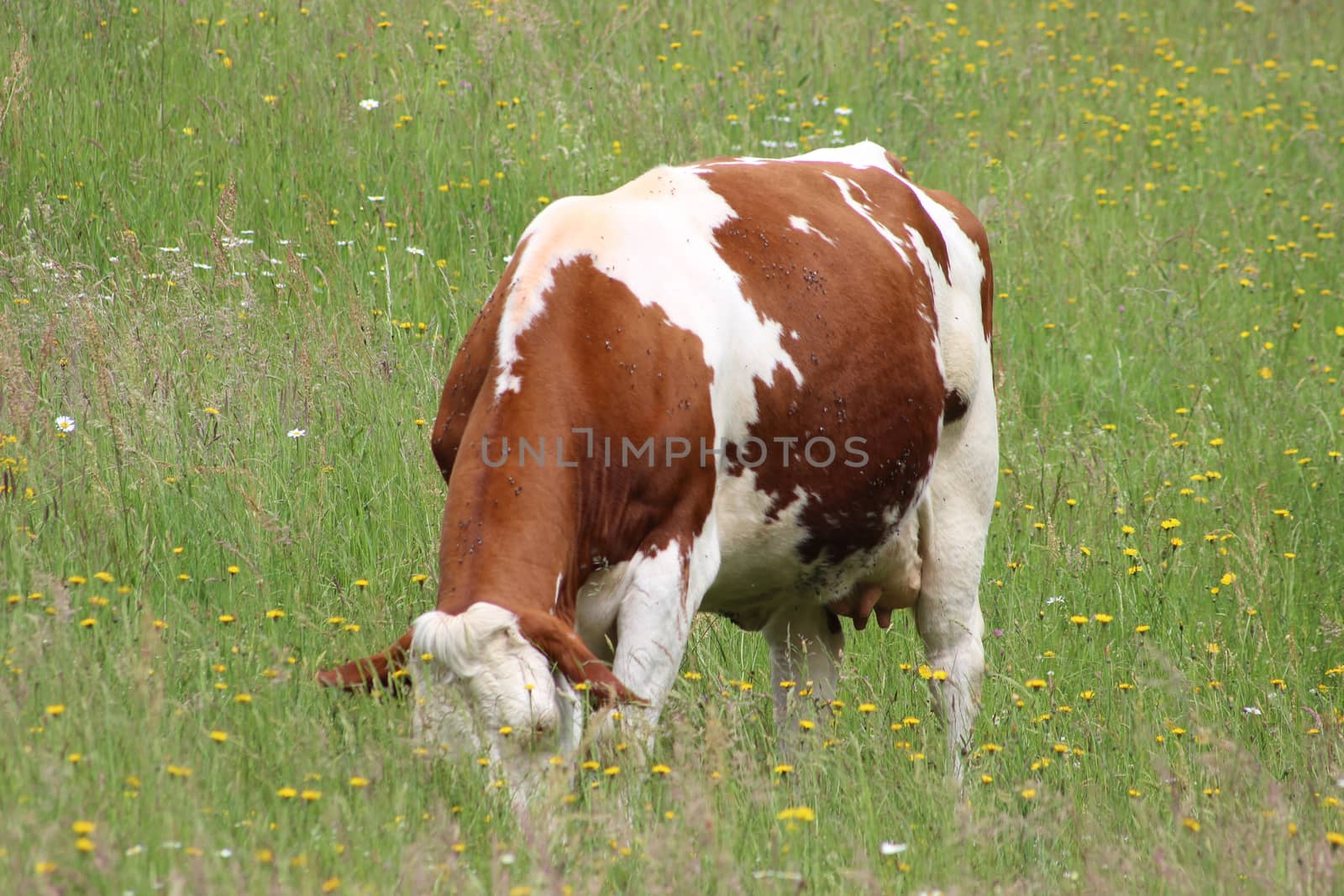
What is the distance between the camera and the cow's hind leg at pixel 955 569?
497cm

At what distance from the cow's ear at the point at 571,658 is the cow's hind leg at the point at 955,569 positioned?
2084 mm

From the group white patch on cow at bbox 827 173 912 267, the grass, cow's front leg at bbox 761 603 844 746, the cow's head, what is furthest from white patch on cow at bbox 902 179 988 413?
the cow's head

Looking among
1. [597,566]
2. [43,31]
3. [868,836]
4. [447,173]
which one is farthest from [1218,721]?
[43,31]

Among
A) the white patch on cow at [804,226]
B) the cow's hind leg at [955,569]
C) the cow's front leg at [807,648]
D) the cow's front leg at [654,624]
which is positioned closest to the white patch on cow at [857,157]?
the white patch on cow at [804,226]

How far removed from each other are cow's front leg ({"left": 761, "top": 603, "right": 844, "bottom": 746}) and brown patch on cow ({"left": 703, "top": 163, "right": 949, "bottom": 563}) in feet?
1.71

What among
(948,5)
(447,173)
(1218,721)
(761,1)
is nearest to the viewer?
(1218,721)

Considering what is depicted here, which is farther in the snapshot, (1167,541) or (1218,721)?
(1167,541)

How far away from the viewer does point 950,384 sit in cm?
493

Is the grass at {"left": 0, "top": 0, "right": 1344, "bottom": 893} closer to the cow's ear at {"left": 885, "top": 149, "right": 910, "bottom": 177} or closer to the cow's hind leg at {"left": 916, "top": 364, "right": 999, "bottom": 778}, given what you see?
the cow's hind leg at {"left": 916, "top": 364, "right": 999, "bottom": 778}

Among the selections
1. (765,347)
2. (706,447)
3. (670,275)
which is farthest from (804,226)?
(706,447)

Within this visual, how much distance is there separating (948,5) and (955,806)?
8599 mm

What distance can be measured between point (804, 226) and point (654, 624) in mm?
1439

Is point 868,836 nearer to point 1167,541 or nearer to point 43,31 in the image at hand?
point 1167,541

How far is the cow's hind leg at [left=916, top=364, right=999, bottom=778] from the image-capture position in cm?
497
